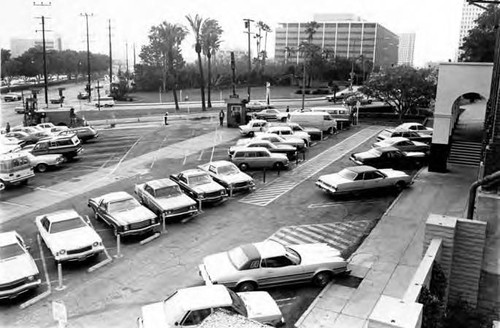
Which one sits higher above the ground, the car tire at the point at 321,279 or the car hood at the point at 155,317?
the car hood at the point at 155,317

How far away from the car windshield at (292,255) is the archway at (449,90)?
16054 millimetres

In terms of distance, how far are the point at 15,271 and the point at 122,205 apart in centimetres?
585

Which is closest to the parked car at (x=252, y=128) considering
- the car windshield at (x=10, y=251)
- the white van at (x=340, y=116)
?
the white van at (x=340, y=116)

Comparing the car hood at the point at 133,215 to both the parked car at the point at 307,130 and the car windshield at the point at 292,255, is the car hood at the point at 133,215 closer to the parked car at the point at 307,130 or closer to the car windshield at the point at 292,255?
the car windshield at the point at 292,255

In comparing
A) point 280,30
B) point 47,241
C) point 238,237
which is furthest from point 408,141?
point 280,30

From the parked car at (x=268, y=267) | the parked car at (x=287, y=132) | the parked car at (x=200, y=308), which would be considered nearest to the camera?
the parked car at (x=200, y=308)

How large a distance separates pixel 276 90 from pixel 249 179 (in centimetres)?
7387

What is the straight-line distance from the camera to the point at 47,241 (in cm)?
1694

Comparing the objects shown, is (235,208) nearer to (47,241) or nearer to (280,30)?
(47,241)

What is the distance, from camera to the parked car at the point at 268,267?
14.5 meters

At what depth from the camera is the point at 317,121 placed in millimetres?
40875

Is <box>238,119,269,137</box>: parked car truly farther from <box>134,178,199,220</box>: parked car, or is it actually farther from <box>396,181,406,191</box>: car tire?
<box>134,178,199,220</box>: parked car

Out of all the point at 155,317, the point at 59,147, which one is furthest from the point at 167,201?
the point at 59,147

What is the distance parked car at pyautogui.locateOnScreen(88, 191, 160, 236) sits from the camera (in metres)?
18.6
